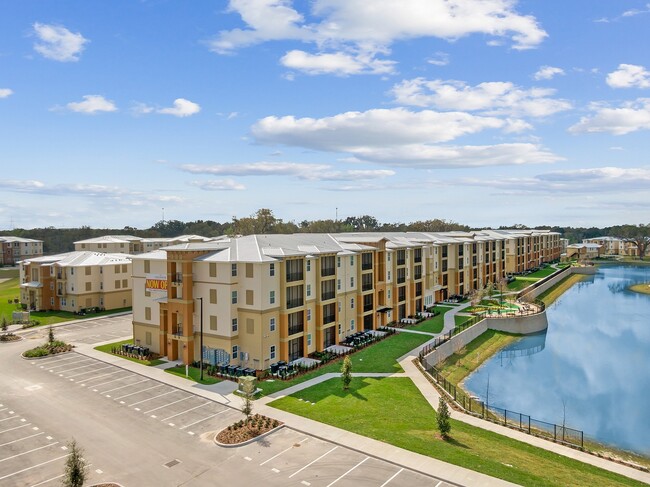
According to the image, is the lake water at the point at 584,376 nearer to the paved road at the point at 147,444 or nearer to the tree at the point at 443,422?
the tree at the point at 443,422

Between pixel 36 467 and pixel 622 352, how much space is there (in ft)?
207

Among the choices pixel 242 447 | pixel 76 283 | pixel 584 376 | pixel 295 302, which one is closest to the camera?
pixel 242 447

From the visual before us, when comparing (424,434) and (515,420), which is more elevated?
(424,434)

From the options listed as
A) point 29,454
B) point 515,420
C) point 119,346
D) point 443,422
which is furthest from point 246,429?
point 119,346

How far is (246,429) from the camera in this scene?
2780 cm

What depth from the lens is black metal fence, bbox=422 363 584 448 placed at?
104 feet

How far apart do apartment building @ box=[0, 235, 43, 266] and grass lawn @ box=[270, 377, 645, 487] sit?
138 m

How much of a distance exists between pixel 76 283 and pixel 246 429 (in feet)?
168

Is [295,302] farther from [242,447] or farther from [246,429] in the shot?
[242,447]

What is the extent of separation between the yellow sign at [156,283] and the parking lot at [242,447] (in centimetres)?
838

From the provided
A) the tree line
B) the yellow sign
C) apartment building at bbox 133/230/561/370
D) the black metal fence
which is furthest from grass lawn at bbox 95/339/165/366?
the tree line

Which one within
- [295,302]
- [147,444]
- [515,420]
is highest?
[295,302]

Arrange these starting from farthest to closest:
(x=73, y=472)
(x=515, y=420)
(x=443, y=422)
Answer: (x=515, y=420) < (x=443, y=422) < (x=73, y=472)

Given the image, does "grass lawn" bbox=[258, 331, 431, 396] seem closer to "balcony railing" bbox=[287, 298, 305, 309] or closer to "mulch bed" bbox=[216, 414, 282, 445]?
"mulch bed" bbox=[216, 414, 282, 445]
